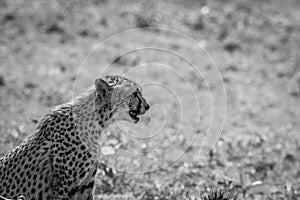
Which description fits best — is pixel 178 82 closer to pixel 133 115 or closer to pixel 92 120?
pixel 133 115

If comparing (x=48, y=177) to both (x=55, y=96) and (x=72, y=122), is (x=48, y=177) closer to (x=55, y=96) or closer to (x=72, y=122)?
(x=72, y=122)

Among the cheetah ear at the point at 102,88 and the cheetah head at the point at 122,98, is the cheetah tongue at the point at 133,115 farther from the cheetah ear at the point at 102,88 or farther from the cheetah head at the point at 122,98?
the cheetah ear at the point at 102,88

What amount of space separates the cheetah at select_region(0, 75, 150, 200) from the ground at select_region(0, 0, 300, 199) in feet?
4.93

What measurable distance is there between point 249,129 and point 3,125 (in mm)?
4193

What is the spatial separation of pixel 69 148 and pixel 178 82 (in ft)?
22.0

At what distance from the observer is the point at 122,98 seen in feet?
19.3

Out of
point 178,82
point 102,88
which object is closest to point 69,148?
point 102,88

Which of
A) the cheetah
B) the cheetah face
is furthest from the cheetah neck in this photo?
the cheetah face

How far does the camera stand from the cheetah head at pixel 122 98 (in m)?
5.83

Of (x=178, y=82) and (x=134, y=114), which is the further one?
(x=178, y=82)

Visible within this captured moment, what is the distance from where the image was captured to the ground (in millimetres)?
8375

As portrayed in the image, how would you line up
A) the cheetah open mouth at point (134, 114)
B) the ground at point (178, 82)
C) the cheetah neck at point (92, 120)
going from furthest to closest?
1. the ground at point (178, 82)
2. the cheetah open mouth at point (134, 114)
3. the cheetah neck at point (92, 120)

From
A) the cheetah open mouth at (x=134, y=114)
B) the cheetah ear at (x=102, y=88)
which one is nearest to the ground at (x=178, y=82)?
the cheetah open mouth at (x=134, y=114)

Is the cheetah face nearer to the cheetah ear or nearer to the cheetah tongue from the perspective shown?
the cheetah tongue
